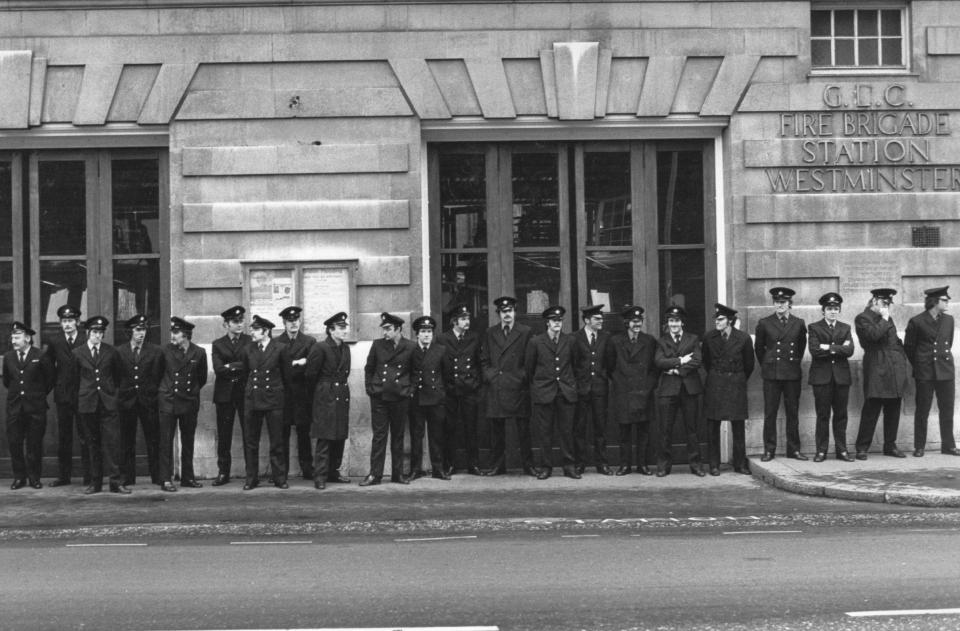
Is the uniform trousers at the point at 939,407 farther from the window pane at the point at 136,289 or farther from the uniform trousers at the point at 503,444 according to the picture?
the window pane at the point at 136,289

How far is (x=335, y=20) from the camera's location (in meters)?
16.4

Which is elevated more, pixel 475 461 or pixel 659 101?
pixel 659 101

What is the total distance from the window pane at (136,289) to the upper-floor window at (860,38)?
9.83m

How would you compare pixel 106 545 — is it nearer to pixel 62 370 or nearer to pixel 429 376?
pixel 62 370

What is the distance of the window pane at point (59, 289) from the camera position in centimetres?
1686

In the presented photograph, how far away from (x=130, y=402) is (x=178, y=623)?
7.72 m

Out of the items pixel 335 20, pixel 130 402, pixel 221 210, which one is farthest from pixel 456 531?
pixel 335 20

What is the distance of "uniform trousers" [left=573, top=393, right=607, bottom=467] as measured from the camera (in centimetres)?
1577

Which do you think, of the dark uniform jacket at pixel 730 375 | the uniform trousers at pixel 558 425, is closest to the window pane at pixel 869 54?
the dark uniform jacket at pixel 730 375

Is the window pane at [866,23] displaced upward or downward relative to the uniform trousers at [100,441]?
upward

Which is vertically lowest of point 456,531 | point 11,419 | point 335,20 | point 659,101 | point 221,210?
point 456,531

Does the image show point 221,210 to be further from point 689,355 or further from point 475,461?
point 689,355

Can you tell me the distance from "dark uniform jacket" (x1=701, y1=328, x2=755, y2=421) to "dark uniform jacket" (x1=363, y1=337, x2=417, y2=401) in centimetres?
394

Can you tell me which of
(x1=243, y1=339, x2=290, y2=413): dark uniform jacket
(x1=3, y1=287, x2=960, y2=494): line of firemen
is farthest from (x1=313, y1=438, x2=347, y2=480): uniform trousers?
(x1=243, y1=339, x2=290, y2=413): dark uniform jacket
